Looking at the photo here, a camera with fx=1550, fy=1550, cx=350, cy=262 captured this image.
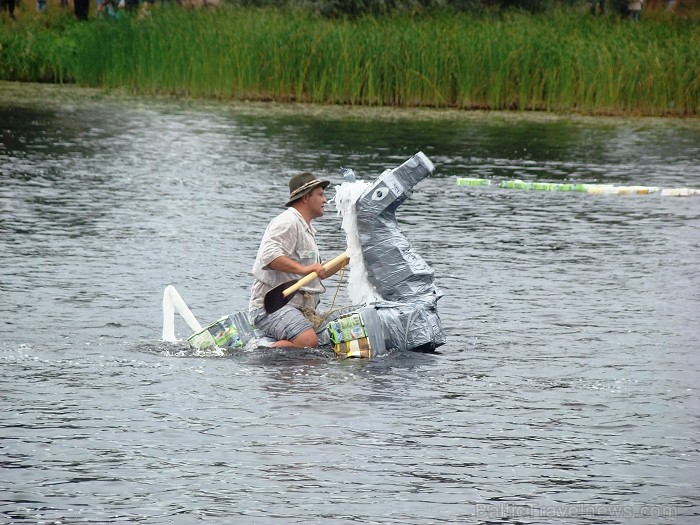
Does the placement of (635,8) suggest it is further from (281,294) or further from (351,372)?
(351,372)

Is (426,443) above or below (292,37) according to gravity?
below

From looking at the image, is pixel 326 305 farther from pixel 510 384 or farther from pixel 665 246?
pixel 665 246

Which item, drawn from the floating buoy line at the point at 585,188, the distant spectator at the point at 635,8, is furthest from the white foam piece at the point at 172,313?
the distant spectator at the point at 635,8

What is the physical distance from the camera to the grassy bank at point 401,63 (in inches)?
1150

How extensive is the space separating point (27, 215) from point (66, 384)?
806 cm

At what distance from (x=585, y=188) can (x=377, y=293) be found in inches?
413

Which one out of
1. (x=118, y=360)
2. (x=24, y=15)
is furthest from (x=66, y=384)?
(x=24, y=15)

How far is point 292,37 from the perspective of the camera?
3000cm

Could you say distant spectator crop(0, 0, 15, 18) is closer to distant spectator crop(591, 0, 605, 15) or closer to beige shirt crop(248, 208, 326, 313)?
distant spectator crop(591, 0, 605, 15)

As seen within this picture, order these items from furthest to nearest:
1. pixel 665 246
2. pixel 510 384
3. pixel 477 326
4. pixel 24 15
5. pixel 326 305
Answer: pixel 24 15 < pixel 665 246 < pixel 326 305 < pixel 477 326 < pixel 510 384

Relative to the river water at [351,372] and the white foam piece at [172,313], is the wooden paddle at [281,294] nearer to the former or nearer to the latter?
the river water at [351,372]

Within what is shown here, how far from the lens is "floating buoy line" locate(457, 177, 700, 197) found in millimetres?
21312

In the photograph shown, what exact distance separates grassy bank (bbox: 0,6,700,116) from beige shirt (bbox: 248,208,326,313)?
18.4 metres

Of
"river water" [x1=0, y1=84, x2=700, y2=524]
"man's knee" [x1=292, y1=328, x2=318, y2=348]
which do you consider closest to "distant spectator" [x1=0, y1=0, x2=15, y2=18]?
"river water" [x1=0, y1=84, x2=700, y2=524]
